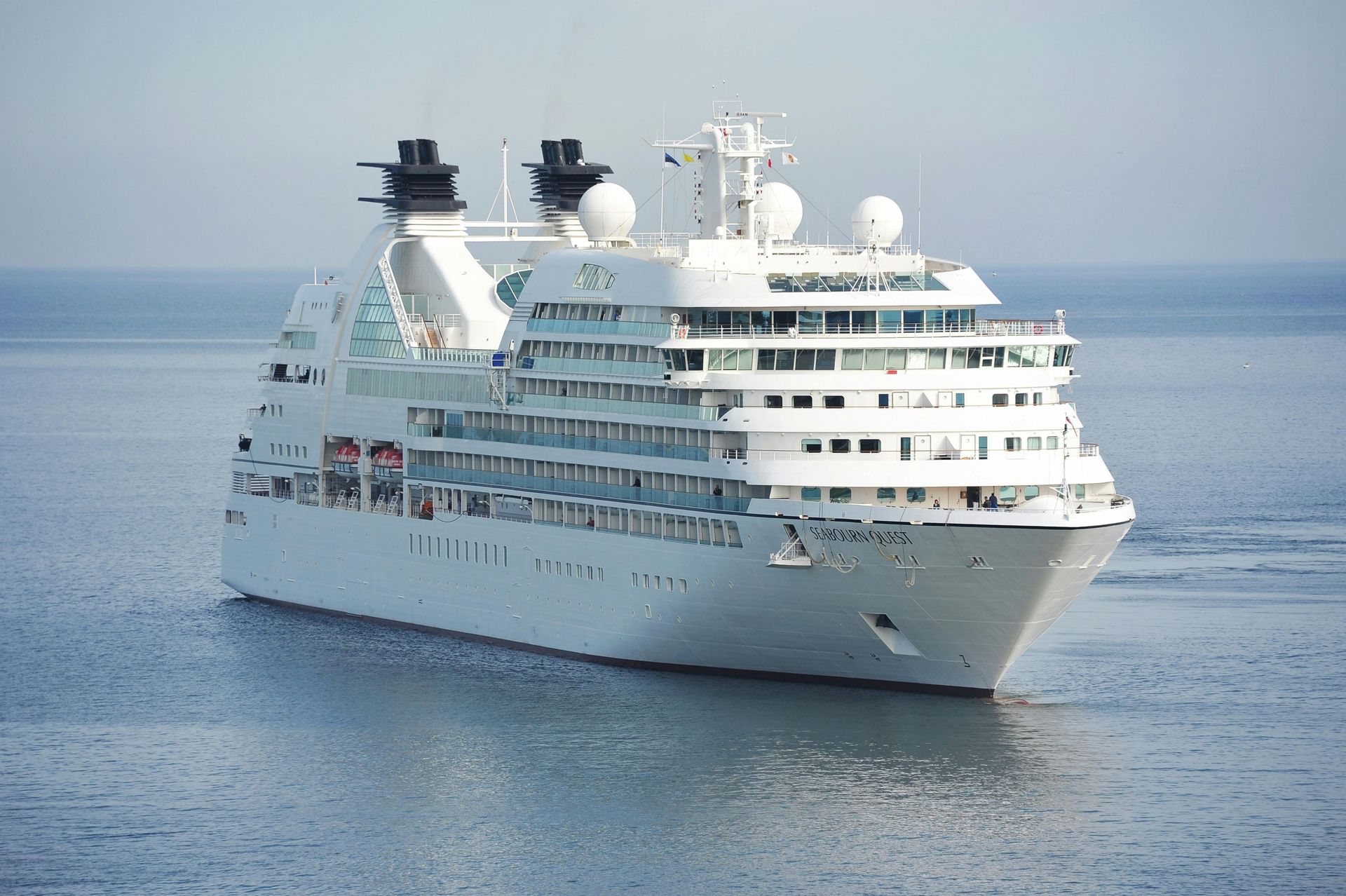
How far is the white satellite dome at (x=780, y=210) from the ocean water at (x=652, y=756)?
38.8 feet

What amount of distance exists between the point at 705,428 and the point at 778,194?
843 cm

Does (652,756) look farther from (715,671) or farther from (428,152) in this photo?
(428,152)

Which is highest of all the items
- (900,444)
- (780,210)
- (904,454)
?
(780,210)

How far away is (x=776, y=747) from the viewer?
150ft

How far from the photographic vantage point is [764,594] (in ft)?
160

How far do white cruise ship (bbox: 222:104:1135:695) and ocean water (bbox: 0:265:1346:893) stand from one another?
169 centimetres

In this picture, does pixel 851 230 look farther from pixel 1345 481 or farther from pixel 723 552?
pixel 1345 481

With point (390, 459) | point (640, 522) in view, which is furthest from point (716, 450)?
point (390, 459)

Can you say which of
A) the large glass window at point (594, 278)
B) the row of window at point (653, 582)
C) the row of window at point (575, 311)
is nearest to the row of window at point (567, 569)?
the row of window at point (653, 582)

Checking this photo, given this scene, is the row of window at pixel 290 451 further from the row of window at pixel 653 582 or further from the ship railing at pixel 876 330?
the ship railing at pixel 876 330

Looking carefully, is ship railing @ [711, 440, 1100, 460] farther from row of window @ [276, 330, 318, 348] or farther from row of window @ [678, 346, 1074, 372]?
row of window @ [276, 330, 318, 348]

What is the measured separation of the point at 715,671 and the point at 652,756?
250 inches

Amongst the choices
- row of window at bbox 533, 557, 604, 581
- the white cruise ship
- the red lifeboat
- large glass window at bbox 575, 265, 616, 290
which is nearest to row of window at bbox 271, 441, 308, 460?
the white cruise ship

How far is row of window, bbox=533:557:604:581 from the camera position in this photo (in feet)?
174
